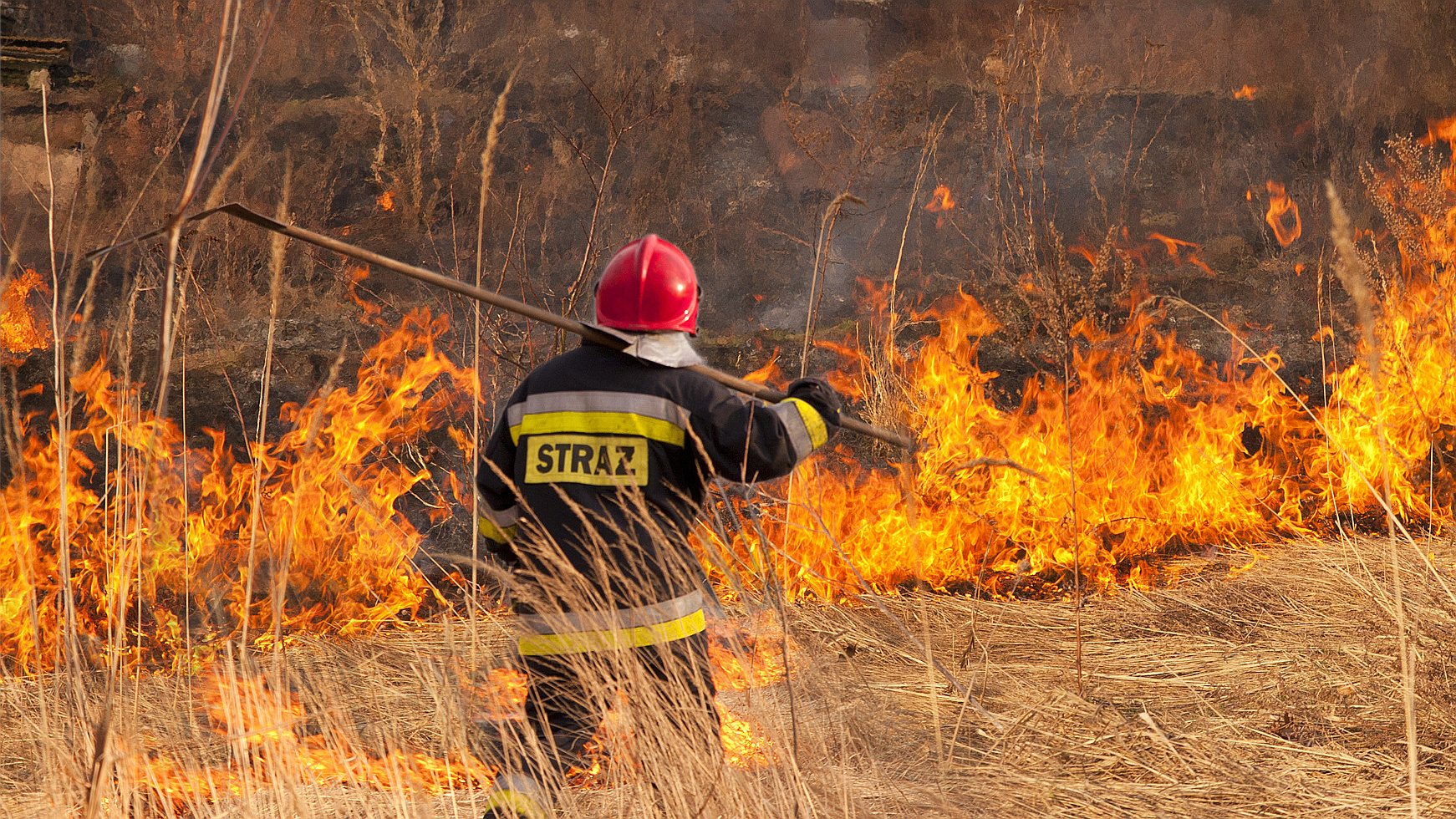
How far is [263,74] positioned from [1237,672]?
307 inches

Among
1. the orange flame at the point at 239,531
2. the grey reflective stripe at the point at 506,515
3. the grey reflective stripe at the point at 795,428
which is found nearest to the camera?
the grey reflective stripe at the point at 795,428

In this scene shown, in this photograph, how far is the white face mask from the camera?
8.10 ft

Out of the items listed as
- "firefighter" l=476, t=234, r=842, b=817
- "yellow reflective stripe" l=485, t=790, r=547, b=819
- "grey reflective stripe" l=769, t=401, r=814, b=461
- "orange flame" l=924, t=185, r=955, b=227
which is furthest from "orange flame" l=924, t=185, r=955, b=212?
"yellow reflective stripe" l=485, t=790, r=547, b=819

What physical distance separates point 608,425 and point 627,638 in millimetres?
515

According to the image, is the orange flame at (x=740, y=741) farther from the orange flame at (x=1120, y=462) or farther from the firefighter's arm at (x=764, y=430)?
the orange flame at (x=1120, y=462)

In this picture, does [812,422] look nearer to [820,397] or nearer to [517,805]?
[820,397]

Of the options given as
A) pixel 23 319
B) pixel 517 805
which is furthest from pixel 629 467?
pixel 23 319

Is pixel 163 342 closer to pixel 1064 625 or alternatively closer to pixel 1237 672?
pixel 1237 672

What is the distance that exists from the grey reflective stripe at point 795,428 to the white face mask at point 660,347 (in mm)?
267

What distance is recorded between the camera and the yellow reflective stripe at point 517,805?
215 centimetres

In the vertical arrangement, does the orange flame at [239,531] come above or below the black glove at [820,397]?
below

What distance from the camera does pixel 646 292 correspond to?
8.35 ft

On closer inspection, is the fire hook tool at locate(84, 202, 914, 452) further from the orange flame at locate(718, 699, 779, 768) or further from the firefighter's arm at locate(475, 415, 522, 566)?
the orange flame at locate(718, 699, 779, 768)

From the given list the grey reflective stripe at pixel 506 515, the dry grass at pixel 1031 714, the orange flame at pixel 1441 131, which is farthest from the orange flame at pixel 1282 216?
the grey reflective stripe at pixel 506 515
